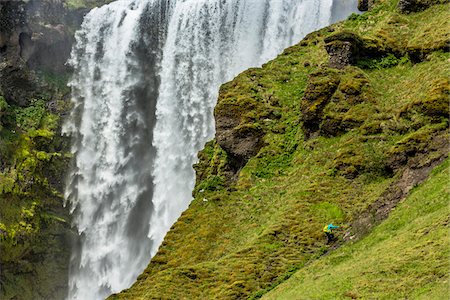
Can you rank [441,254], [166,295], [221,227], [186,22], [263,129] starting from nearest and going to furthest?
[441,254], [166,295], [221,227], [263,129], [186,22]

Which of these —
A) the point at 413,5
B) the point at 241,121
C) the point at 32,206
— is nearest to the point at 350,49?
the point at 413,5

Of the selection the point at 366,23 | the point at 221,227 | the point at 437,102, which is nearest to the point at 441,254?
the point at 437,102

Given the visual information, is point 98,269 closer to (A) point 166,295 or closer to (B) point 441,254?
(A) point 166,295

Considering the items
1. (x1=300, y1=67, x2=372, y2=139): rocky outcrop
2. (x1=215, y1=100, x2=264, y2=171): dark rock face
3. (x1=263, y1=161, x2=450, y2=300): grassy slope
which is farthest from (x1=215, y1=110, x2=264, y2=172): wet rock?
(x1=263, y1=161, x2=450, y2=300): grassy slope

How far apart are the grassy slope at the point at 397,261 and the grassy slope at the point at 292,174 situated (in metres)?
1.97

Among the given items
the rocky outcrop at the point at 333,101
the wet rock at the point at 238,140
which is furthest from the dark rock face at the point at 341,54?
the wet rock at the point at 238,140

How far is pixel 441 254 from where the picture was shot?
40.0 feet

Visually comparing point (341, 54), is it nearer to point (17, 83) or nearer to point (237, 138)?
point (237, 138)

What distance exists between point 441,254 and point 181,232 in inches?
533

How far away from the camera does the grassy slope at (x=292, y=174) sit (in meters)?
19.7

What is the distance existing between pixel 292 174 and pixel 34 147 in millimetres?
35219

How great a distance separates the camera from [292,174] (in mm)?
24078

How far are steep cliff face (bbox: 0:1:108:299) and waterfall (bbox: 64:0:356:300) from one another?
1413 mm

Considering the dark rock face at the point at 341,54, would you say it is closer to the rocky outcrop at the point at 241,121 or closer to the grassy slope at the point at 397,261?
the rocky outcrop at the point at 241,121
